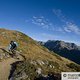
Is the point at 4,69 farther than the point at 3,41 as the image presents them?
No

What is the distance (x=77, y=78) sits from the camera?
2386 centimetres

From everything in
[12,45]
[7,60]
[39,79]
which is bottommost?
[39,79]

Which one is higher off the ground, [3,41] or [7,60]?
[3,41]

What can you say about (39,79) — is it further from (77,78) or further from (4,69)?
(77,78)

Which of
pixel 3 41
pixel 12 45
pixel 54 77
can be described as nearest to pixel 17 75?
pixel 54 77

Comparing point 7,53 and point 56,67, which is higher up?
point 7,53

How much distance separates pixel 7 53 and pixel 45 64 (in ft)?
28.1

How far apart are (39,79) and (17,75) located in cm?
331

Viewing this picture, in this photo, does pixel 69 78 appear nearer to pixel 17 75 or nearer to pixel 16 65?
pixel 17 75

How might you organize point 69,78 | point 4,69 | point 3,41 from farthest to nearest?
point 3,41, point 4,69, point 69,78

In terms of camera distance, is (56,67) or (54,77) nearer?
(54,77)

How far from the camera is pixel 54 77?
104 ft

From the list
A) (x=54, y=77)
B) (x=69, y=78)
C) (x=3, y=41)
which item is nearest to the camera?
(x=69, y=78)

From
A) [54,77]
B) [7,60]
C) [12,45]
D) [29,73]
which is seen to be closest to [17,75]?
[29,73]
